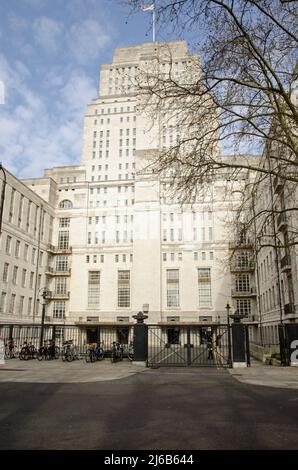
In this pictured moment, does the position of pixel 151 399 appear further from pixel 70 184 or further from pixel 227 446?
pixel 70 184

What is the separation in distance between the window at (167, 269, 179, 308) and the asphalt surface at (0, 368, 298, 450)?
4946 cm

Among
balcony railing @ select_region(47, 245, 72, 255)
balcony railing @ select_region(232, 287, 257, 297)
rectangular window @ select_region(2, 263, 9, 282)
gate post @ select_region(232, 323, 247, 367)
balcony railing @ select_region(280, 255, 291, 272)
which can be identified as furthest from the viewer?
balcony railing @ select_region(47, 245, 72, 255)

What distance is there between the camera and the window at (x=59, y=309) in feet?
206

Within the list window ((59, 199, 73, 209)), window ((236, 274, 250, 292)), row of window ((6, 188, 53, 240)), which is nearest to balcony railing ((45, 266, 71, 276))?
row of window ((6, 188, 53, 240))

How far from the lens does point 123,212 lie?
65250 mm

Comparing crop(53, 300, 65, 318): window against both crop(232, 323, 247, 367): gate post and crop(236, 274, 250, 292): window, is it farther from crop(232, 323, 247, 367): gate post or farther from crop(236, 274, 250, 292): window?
crop(232, 323, 247, 367): gate post

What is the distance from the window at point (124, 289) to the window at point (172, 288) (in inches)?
267

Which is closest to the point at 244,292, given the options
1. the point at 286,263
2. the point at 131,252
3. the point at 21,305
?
the point at 131,252

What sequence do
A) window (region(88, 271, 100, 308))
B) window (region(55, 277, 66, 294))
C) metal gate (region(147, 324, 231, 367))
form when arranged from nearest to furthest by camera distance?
metal gate (region(147, 324, 231, 367)) < window (region(88, 271, 100, 308)) < window (region(55, 277, 66, 294))

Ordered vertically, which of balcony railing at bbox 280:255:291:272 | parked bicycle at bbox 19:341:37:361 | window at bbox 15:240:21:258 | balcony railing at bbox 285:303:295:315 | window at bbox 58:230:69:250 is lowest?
parked bicycle at bbox 19:341:37:361

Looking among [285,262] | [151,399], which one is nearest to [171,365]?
[151,399]

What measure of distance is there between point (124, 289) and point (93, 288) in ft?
17.3

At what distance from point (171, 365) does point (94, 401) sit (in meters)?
10.6

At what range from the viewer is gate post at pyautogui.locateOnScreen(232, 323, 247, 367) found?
17906mm
